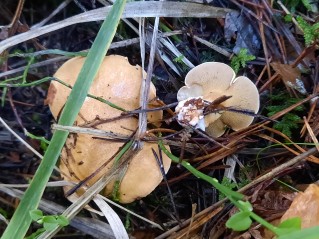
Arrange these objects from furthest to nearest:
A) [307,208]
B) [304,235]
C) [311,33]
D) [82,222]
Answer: [82,222]
[311,33]
[307,208]
[304,235]

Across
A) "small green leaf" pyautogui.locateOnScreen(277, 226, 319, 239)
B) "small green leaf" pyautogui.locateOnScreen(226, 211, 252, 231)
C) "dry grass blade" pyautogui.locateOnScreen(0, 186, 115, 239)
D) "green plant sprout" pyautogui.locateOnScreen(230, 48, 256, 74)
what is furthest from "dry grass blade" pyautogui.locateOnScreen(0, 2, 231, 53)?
"small green leaf" pyautogui.locateOnScreen(277, 226, 319, 239)

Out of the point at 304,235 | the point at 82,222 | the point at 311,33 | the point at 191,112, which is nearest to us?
the point at 304,235

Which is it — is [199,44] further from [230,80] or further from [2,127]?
[2,127]

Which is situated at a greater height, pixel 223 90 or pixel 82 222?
pixel 223 90

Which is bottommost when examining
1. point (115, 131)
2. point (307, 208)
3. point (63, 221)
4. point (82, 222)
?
point (82, 222)

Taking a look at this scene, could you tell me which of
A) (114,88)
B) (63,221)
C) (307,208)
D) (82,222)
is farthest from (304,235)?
(82,222)

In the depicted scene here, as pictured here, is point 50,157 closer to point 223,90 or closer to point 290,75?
point 223,90

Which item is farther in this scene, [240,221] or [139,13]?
[139,13]

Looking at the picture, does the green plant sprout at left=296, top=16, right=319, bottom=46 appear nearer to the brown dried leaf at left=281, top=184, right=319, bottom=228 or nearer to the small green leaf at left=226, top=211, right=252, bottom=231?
the brown dried leaf at left=281, top=184, right=319, bottom=228
